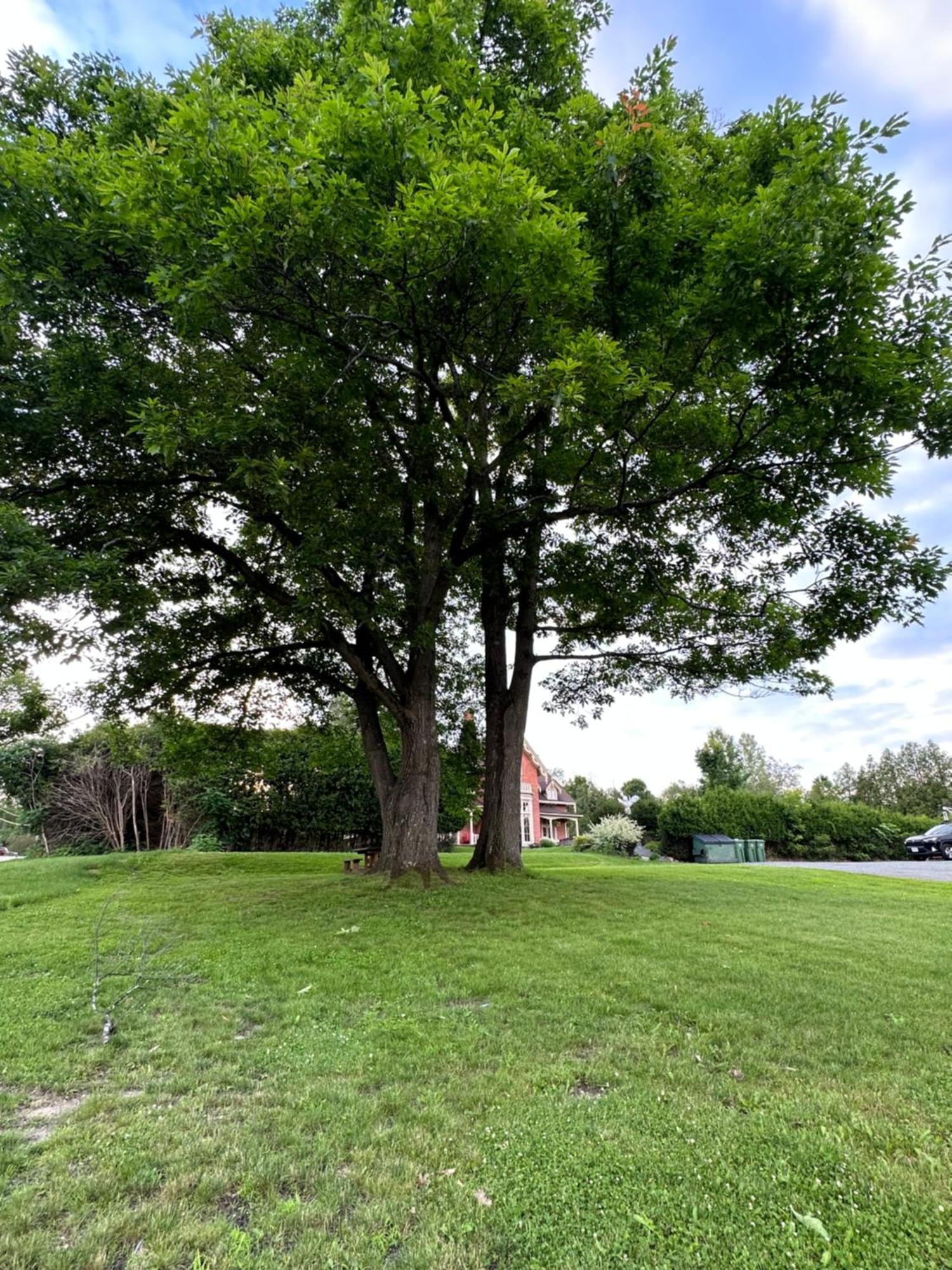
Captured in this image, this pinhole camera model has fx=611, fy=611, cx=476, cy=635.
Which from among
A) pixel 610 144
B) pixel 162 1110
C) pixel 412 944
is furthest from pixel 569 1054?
pixel 610 144

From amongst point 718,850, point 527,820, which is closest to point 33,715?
point 718,850

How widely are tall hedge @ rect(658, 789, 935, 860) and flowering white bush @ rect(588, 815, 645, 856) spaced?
2827mm

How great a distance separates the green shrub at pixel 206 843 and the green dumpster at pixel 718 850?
18.7 metres

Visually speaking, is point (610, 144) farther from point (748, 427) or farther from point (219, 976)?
point (219, 976)

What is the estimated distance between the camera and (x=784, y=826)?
28.1m

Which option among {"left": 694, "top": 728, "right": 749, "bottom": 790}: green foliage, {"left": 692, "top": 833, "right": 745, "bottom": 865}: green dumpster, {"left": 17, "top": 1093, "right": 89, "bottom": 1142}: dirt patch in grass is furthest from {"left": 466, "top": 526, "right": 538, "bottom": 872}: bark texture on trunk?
{"left": 694, "top": 728, "right": 749, "bottom": 790}: green foliage

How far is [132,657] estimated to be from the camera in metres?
9.94

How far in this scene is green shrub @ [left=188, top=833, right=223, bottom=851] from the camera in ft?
59.9

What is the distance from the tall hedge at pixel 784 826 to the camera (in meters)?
27.1

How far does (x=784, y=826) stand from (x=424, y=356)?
93.8ft

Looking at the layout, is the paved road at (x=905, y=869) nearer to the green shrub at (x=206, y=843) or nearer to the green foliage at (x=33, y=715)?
the green shrub at (x=206, y=843)

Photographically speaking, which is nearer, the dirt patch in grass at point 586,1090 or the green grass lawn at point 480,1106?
the green grass lawn at point 480,1106

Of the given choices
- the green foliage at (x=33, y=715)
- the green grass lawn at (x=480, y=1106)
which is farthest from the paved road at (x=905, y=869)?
the green foliage at (x=33, y=715)

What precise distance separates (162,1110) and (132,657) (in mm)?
8510
